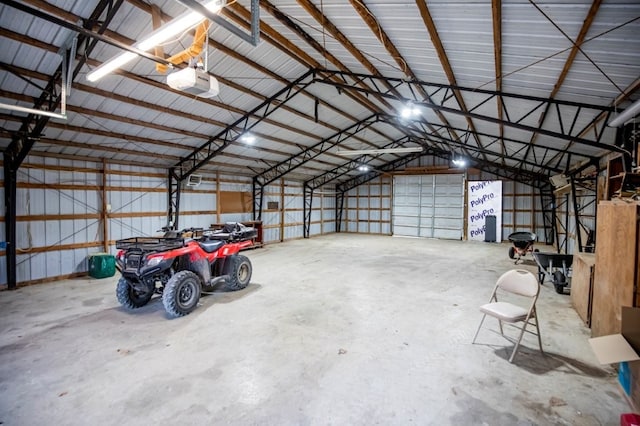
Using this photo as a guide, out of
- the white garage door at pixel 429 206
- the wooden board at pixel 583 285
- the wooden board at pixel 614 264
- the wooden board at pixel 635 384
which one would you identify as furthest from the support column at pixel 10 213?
the white garage door at pixel 429 206

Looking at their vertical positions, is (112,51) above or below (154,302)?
above

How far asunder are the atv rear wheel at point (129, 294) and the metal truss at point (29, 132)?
2954mm

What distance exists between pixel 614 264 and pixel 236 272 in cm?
563

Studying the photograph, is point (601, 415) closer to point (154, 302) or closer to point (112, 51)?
point (154, 302)

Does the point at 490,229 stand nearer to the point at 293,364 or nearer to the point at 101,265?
the point at 293,364

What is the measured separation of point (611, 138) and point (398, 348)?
5.68 m

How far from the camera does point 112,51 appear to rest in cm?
469

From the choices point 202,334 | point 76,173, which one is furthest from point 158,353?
point 76,173

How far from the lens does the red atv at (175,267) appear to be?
452cm

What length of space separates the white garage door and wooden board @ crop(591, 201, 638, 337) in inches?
457

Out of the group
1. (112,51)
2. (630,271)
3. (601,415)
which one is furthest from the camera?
(112,51)

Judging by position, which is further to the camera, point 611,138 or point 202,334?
point 611,138

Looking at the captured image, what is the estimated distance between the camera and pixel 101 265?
7145 mm

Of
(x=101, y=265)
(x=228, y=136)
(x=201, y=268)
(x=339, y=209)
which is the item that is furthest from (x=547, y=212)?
(x=101, y=265)
